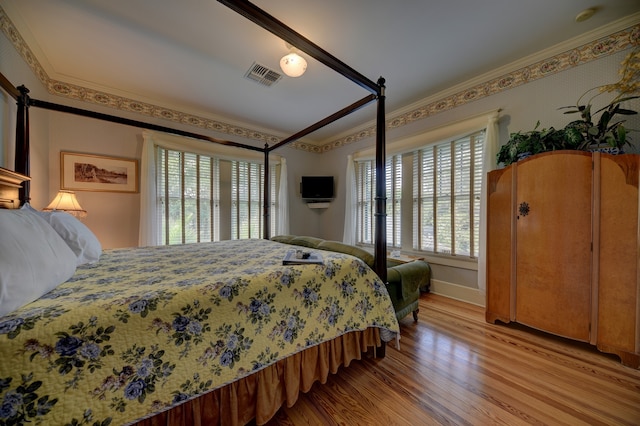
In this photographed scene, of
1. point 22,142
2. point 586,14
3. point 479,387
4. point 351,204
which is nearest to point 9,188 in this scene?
point 22,142

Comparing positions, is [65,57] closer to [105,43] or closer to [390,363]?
[105,43]

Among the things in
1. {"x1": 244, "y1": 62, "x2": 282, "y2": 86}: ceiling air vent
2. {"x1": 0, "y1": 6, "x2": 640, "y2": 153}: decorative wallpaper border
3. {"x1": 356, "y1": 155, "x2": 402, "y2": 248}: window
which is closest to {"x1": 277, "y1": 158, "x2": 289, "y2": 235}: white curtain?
{"x1": 0, "y1": 6, "x2": 640, "y2": 153}: decorative wallpaper border

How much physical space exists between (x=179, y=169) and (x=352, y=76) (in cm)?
292

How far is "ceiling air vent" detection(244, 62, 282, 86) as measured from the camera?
2391 millimetres

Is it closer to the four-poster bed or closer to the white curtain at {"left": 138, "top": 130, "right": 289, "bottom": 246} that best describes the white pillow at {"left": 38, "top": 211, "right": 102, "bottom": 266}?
the four-poster bed

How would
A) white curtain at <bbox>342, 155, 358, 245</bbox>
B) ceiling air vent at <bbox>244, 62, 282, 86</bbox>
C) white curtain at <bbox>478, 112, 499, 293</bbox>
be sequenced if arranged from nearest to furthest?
ceiling air vent at <bbox>244, 62, 282, 86</bbox>
white curtain at <bbox>478, 112, 499, 293</bbox>
white curtain at <bbox>342, 155, 358, 245</bbox>

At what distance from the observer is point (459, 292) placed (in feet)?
9.41

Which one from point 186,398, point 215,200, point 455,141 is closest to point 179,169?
point 215,200

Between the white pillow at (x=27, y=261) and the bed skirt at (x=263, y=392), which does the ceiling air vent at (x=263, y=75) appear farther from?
the bed skirt at (x=263, y=392)

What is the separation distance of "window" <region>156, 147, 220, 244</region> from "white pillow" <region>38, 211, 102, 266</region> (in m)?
1.75

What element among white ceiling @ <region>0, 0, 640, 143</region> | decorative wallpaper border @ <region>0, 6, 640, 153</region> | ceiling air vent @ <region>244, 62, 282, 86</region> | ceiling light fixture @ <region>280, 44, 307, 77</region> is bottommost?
ceiling light fixture @ <region>280, 44, 307, 77</region>

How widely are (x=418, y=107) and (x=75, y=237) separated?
388 cm

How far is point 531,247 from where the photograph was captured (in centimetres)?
201

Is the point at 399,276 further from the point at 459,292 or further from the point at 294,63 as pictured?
the point at 294,63
